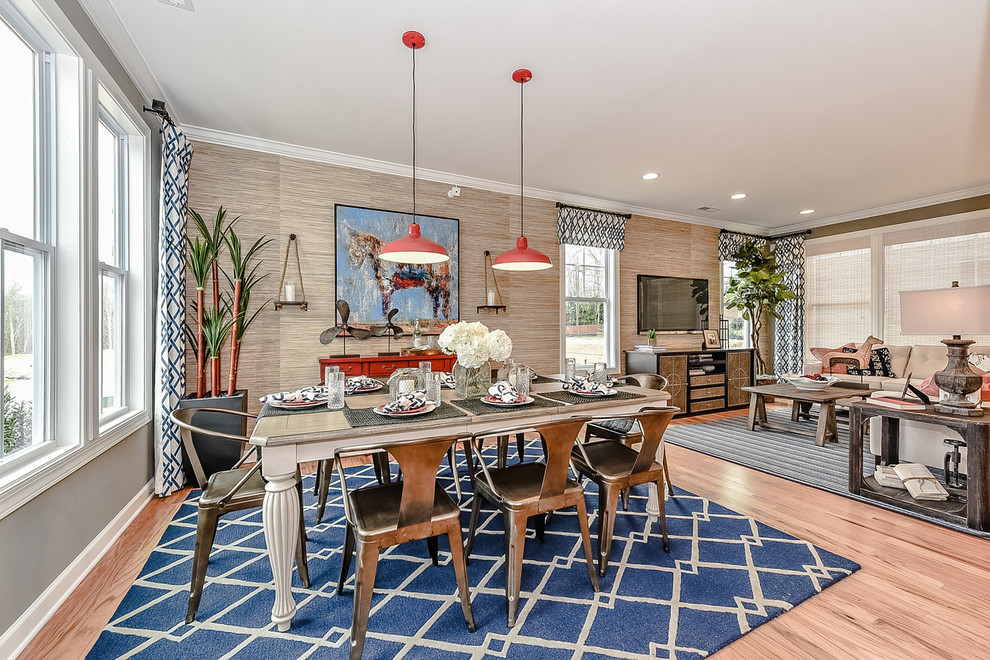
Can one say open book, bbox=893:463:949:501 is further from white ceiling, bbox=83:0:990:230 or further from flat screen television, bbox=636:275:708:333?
flat screen television, bbox=636:275:708:333

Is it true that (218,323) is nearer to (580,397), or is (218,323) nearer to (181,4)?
(181,4)

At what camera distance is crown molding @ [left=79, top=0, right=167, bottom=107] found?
2076 millimetres

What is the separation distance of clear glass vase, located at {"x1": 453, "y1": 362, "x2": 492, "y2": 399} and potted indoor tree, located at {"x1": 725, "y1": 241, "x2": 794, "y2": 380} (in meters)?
5.25

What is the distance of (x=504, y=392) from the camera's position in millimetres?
2145

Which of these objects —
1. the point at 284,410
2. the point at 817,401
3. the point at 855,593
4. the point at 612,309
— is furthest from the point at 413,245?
the point at 817,401

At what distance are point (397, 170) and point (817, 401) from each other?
4513 mm

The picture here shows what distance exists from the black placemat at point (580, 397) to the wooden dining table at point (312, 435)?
0.08 meters

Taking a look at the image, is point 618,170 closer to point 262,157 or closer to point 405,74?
point 405,74

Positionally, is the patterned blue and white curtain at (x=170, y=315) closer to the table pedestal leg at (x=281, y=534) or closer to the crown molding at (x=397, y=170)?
the crown molding at (x=397, y=170)

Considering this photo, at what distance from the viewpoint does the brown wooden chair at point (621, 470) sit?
1.98 meters

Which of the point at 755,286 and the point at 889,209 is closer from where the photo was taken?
the point at 889,209

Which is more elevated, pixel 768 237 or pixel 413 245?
pixel 768 237

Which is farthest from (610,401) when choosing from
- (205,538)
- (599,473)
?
(205,538)

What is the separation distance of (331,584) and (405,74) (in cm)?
283
